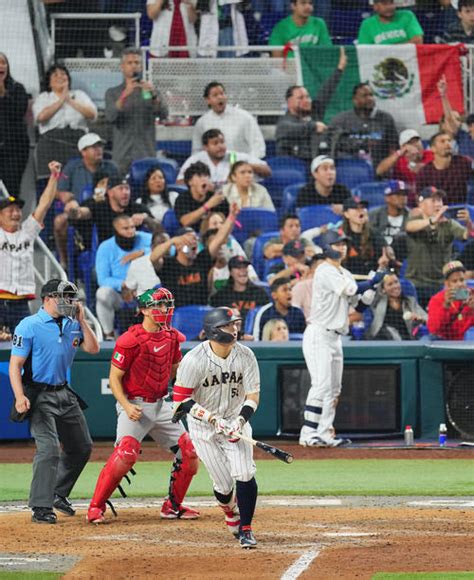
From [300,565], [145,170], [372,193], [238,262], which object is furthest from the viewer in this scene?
[372,193]

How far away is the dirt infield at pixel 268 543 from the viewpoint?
Result: 24.5 ft

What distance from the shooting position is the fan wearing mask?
15727 mm

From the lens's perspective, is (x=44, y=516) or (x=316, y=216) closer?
(x=44, y=516)

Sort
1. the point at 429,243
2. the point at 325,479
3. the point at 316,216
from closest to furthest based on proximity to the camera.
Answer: the point at 325,479 < the point at 429,243 < the point at 316,216

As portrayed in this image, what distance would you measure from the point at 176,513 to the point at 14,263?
6.08 meters

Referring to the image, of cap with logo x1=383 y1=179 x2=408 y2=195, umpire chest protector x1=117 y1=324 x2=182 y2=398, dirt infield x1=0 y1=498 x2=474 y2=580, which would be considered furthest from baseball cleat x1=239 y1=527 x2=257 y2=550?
cap with logo x1=383 y1=179 x2=408 y2=195

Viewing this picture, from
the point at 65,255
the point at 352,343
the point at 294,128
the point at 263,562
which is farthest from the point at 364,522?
the point at 294,128

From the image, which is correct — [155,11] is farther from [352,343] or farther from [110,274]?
[352,343]

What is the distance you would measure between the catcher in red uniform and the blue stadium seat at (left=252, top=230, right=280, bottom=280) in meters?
6.99

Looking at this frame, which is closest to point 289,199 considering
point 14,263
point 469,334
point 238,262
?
point 238,262

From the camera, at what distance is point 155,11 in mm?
19016

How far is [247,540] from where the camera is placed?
27.1ft

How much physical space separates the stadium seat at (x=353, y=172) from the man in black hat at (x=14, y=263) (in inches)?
186

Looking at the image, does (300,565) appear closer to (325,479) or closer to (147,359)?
(147,359)
